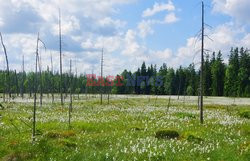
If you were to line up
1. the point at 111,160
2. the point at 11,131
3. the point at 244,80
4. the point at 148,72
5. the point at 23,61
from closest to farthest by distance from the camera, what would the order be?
1. the point at 111,160
2. the point at 11,131
3. the point at 23,61
4. the point at 244,80
5. the point at 148,72

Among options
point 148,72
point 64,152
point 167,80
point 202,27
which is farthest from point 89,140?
point 148,72

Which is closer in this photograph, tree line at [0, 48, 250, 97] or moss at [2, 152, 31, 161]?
moss at [2, 152, 31, 161]

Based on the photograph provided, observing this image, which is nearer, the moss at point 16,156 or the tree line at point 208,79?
the moss at point 16,156

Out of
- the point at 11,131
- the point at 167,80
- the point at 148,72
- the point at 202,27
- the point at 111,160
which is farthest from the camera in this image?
the point at 148,72

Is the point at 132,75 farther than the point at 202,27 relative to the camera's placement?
Yes

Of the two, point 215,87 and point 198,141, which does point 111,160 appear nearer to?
point 198,141

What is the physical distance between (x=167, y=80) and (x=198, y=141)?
112m

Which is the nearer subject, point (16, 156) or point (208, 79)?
point (16, 156)

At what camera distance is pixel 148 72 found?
135500 millimetres

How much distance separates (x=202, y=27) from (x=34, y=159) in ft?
58.8

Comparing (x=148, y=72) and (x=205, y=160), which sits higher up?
(x=148, y=72)

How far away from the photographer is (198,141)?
13.3 meters

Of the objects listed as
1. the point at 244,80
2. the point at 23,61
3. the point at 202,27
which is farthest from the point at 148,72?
the point at 202,27

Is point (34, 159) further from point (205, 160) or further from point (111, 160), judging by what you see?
point (205, 160)
